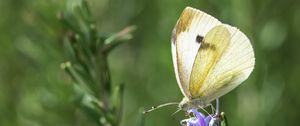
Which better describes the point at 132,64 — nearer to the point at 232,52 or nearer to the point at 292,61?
the point at 292,61

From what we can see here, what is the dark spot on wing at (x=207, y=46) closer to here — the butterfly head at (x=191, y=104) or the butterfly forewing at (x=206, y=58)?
the butterfly forewing at (x=206, y=58)

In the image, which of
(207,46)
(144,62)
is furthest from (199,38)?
(144,62)

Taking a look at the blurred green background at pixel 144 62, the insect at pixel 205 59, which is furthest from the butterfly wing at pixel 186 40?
the blurred green background at pixel 144 62

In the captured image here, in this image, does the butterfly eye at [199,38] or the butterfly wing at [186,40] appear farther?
the butterfly eye at [199,38]

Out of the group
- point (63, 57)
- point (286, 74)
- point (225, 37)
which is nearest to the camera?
point (225, 37)

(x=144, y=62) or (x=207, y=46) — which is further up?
(x=144, y=62)

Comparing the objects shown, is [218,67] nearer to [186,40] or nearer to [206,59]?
[206,59]

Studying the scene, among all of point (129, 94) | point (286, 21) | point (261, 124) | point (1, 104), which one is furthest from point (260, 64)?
point (1, 104)
